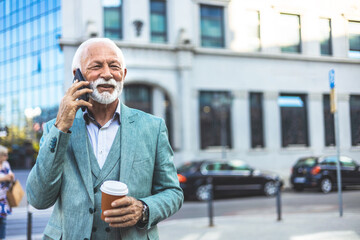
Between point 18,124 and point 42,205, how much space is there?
1433 inches

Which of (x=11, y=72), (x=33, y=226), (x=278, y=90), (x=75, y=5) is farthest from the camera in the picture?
(x=11, y=72)

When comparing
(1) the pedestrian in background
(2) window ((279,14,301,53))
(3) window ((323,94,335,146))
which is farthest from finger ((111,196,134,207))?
(1) the pedestrian in background

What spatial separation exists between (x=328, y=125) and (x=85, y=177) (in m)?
3.21

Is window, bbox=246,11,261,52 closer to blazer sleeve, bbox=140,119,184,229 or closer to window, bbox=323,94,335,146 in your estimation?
window, bbox=323,94,335,146

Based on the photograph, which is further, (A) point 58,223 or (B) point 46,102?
(B) point 46,102

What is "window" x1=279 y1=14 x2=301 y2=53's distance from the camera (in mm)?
3891

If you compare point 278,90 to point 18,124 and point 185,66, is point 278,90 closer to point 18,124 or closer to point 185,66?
point 185,66

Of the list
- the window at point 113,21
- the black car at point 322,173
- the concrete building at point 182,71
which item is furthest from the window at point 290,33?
the window at point 113,21

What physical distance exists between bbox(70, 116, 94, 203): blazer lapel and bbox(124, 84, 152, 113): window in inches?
710

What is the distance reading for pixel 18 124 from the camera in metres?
35.7

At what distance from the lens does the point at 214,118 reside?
20.0 metres

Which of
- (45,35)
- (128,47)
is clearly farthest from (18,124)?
(128,47)

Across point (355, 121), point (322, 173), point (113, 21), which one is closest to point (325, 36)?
point (355, 121)

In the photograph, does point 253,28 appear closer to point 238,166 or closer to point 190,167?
point 190,167
